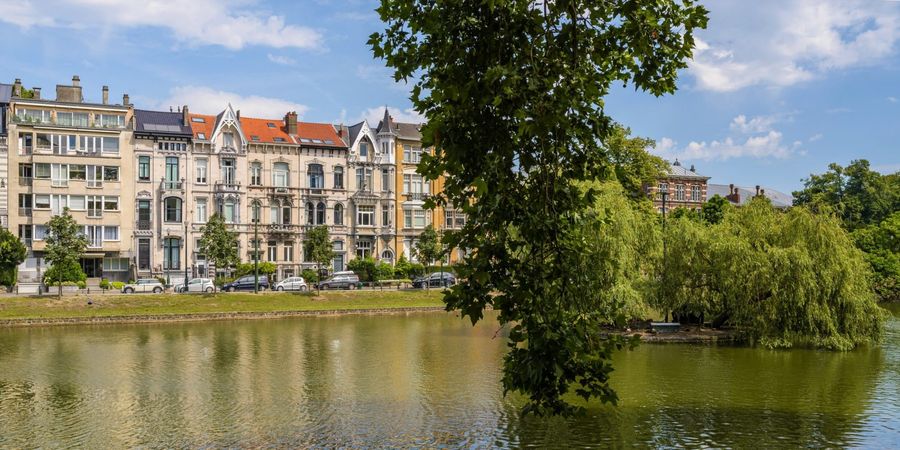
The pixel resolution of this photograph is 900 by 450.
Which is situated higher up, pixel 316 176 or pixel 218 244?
pixel 316 176

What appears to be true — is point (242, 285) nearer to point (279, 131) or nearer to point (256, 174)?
point (256, 174)

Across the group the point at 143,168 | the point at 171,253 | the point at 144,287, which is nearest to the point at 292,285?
the point at 144,287

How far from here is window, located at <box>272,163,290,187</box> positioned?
83375 mm

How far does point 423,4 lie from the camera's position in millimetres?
14109

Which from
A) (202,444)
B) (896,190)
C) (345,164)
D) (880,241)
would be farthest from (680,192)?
(202,444)

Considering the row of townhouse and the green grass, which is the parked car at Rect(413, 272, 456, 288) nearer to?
the green grass

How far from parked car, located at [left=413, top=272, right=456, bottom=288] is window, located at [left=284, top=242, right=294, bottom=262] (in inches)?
615

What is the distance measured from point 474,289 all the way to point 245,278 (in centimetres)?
6082

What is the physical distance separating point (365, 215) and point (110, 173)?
26837 mm

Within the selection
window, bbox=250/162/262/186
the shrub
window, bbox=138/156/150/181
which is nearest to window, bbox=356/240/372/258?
window, bbox=250/162/262/186

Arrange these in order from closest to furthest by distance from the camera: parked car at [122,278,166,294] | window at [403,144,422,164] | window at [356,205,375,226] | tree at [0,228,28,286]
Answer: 1. tree at [0,228,28,286]
2. parked car at [122,278,166,294]
3. window at [356,205,375,226]
4. window at [403,144,422,164]

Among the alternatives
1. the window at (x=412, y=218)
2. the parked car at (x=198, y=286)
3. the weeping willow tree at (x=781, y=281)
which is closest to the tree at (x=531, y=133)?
the weeping willow tree at (x=781, y=281)

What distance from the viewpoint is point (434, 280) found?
77.4 metres

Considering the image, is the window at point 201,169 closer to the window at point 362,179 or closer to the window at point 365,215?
the window at point 362,179
